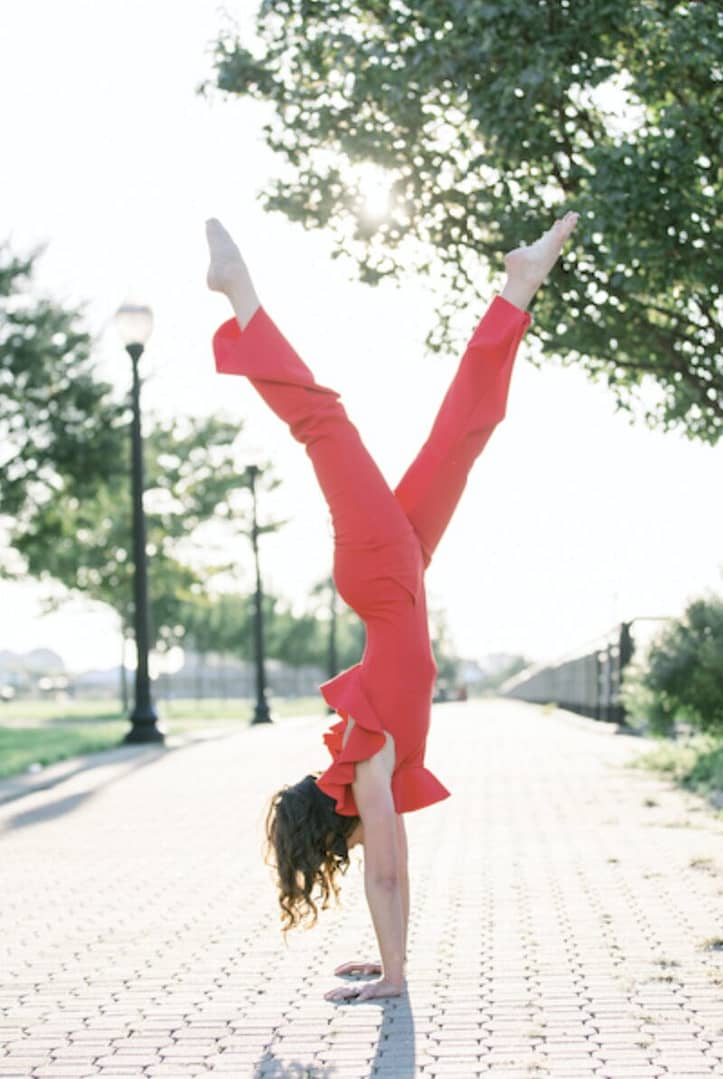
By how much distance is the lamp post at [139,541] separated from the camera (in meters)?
19.0

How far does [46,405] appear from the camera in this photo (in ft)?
109

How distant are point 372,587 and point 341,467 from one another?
400 mm

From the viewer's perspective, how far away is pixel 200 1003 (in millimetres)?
5027

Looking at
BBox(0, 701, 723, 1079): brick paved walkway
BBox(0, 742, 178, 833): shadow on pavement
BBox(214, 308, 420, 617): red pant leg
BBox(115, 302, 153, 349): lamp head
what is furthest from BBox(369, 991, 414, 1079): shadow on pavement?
BBox(115, 302, 153, 349): lamp head

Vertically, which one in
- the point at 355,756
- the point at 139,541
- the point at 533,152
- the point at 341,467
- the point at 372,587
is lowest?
the point at 355,756

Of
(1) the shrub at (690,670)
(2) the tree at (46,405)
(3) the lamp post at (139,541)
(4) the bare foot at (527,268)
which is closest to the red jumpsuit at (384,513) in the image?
(4) the bare foot at (527,268)

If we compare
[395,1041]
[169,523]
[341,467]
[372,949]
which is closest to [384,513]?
[341,467]

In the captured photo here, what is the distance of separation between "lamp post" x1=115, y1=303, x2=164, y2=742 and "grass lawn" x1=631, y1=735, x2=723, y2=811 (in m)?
6.50

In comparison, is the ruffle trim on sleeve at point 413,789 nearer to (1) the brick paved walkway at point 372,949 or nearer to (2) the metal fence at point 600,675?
(1) the brick paved walkway at point 372,949

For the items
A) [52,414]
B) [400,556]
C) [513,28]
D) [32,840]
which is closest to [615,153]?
[513,28]

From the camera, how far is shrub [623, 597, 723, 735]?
47.0ft

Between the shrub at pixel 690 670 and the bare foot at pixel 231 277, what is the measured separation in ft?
32.3

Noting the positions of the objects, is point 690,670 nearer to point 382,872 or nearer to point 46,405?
point 382,872

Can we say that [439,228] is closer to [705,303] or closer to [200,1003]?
[705,303]
